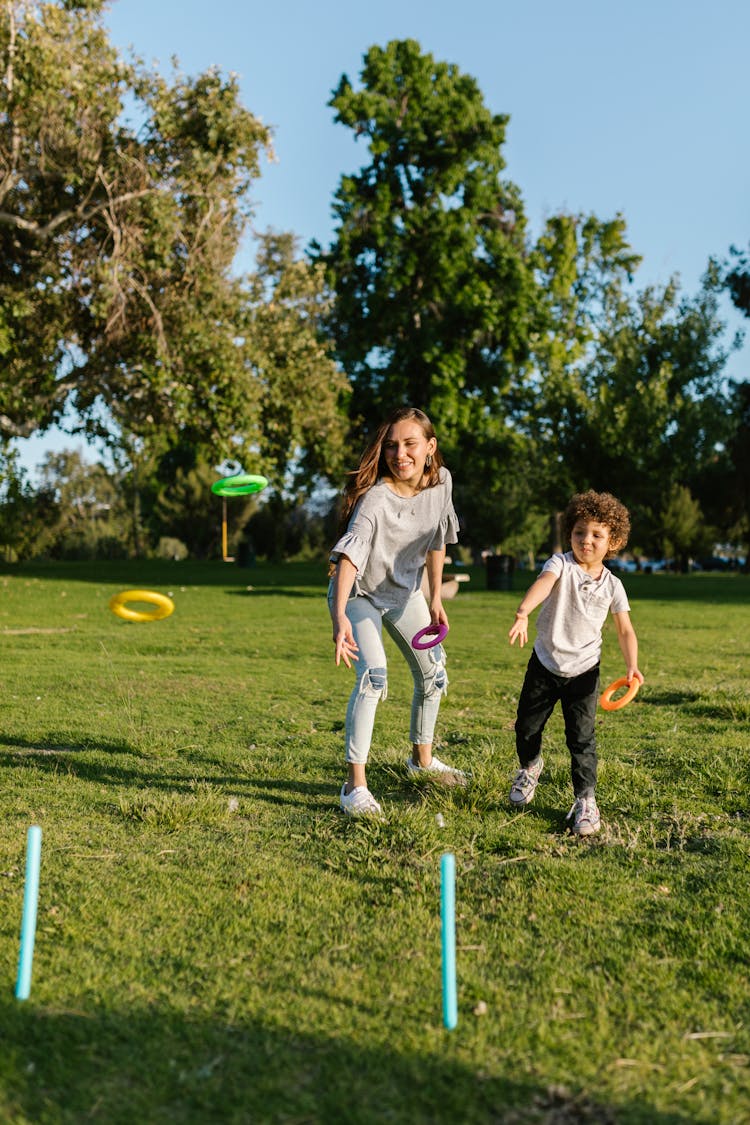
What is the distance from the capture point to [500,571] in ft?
89.4

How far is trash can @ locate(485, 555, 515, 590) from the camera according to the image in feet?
88.6

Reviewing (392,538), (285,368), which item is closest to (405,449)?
(392,538)

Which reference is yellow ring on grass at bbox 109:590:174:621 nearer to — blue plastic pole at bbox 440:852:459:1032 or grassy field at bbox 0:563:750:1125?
grassy field at bbox 0:563:750:1125

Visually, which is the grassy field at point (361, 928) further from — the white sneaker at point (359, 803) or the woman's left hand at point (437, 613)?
the woman's left hand at point (437, 613)

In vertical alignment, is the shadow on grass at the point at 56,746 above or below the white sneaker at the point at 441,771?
below

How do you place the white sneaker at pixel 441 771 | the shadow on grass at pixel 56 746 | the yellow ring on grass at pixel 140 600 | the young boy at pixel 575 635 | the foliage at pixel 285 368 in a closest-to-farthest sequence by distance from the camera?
the young boy at pixel 575 635
the white sneaker at pixel 441 771
the yellow ring on grass at pixel 140 600
the shadow on grass at pixel 56 746
the foliage at pixel 285 368

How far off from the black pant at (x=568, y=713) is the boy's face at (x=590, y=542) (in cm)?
57

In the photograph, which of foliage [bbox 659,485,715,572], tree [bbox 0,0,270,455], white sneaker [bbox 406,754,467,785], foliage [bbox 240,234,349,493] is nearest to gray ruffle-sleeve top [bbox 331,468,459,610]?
white sneaker [bbox 406,754,467,785]

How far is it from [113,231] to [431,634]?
15.4 meters

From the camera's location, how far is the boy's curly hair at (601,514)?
543cm

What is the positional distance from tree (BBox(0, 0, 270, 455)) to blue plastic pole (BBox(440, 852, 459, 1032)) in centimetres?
1757

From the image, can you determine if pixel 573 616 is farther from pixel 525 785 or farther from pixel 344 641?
pixel 344 641

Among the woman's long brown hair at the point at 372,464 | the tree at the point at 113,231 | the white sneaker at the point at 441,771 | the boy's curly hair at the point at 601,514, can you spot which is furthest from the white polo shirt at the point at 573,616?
the tree at the point at 113,231

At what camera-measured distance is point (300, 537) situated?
6569 cm
